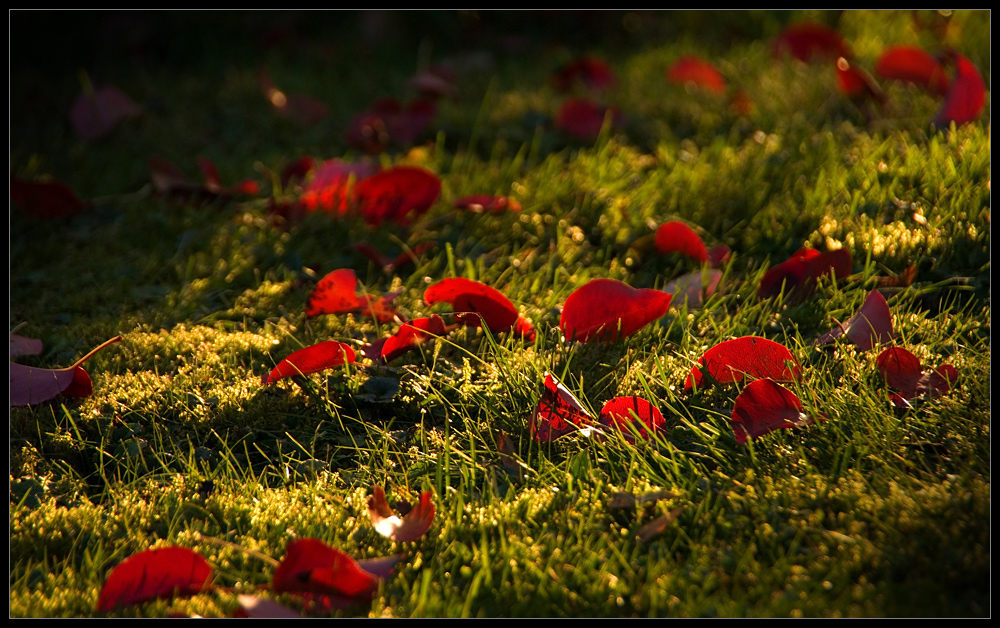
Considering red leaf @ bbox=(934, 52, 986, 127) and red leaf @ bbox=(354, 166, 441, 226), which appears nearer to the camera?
red leaf @ bbox=(354, 166, 441, 226)

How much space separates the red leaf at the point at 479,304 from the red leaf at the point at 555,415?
0.27 m

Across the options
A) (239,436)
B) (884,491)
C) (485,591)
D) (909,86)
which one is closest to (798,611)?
(884,491)

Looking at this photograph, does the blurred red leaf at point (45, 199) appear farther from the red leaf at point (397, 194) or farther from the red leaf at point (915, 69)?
the red leaf at point (915, 69)

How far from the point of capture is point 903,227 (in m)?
1.99

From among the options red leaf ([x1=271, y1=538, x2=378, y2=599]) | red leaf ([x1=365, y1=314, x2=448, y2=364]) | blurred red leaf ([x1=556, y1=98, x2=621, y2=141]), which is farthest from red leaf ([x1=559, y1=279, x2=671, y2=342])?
blurred red leaf ([x1=556, y1=98, x2=621, y2=141])

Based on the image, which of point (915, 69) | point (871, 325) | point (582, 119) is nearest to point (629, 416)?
point (871, 325)

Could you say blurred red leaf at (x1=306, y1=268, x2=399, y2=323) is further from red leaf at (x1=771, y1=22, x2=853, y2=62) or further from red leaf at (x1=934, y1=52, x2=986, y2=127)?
red leaf at (x1=771, y1=22, x2=853, y2=62)

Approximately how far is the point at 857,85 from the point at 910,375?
167 cm

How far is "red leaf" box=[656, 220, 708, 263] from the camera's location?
2010 millimetres

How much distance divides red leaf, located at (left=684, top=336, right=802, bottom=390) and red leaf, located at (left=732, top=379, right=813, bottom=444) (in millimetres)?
71

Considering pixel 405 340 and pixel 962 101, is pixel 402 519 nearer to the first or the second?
pixel 405 340

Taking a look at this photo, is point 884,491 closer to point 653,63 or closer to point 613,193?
point 613,193

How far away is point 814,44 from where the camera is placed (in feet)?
10.9

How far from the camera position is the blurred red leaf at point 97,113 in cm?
301
